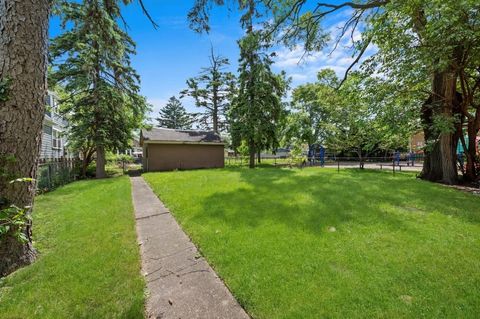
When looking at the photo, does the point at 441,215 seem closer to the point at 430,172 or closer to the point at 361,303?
the point at 361,303

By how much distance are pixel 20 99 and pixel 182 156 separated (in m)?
14.9

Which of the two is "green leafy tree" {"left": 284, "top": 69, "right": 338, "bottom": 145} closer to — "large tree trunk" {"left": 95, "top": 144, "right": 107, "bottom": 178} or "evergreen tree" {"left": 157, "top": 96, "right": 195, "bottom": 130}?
"large tree trunk" {"left": 95, "top": 144, "right": 107, "bottom": 178}

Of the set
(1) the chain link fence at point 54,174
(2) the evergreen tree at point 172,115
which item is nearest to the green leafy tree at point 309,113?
(1) the chain link fence at point 54,174

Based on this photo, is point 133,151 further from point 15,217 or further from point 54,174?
point 15,217

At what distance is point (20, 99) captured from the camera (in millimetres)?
2809

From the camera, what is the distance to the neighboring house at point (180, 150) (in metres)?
16.4

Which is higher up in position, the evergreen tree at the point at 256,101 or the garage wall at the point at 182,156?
the evergreen tree at the point at 256,101

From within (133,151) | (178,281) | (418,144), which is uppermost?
(133,151)

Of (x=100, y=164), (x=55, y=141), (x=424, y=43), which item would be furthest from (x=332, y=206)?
(x=55, y=141)

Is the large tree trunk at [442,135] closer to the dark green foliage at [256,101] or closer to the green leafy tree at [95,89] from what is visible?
the dark green foliage at [256,101]

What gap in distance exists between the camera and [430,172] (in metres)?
9.75

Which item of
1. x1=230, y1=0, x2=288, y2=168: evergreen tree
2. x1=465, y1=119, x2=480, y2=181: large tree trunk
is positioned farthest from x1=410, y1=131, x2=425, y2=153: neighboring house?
x1=230, y1=0, x2=288, y2=168: evergreen tree

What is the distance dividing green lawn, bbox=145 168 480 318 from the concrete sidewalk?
0.49ft

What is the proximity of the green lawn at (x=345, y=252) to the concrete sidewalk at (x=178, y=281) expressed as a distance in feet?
0.49
